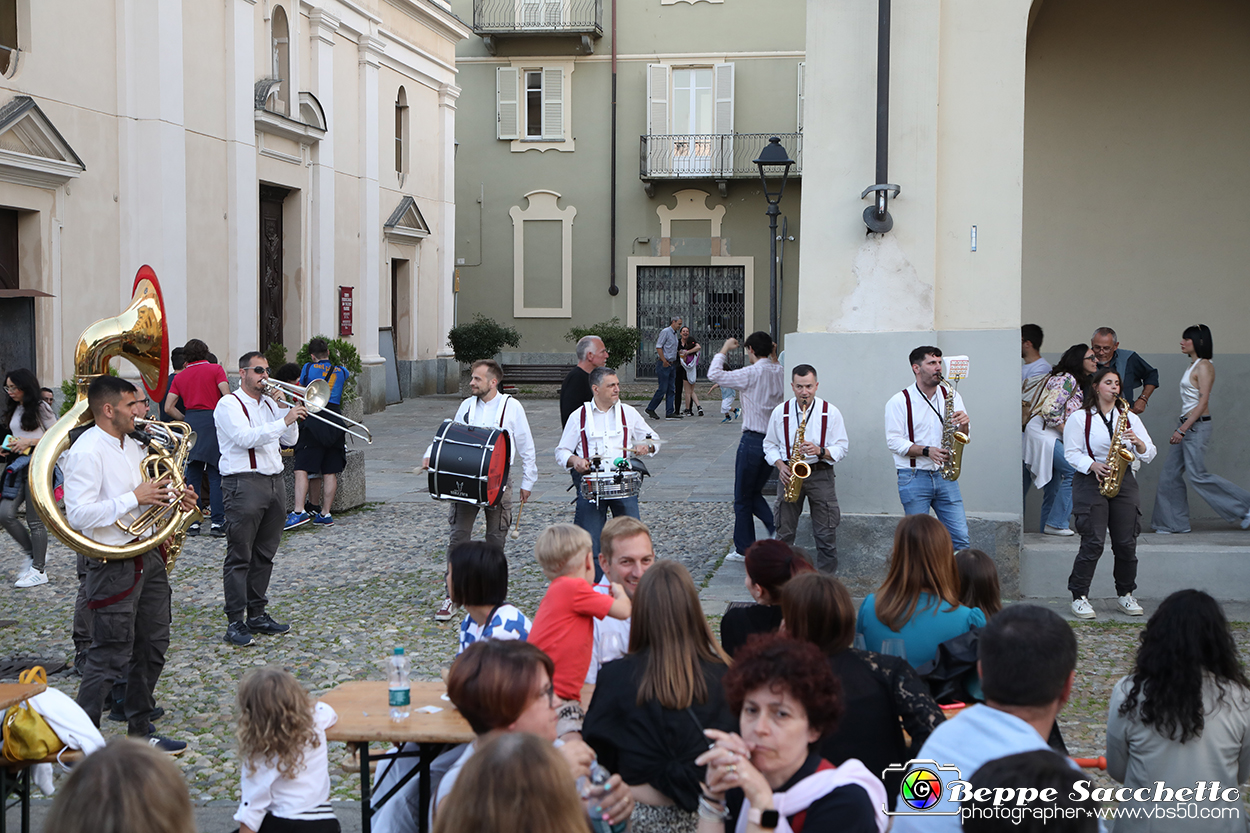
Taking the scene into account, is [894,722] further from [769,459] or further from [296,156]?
[296,156]

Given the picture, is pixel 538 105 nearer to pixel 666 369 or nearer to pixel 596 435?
pixel 666 369

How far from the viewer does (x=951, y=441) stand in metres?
7.11

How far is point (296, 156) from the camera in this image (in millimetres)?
18469

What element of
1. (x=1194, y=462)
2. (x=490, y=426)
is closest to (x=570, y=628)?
(x=490, y=426)

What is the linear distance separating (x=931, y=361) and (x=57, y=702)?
5.25 m

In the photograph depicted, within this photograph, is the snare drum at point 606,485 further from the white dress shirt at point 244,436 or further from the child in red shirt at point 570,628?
the child in red shirt at point 570,628

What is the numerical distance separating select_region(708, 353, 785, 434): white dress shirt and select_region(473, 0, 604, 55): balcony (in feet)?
65.5

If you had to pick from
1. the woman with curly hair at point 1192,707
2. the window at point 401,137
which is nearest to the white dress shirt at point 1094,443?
the woman with curly hair at point 1192,707

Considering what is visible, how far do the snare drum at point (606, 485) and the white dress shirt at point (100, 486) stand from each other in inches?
115

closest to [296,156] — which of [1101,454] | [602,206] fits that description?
[602,206]

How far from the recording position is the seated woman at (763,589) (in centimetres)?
389

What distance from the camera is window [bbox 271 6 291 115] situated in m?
17.9

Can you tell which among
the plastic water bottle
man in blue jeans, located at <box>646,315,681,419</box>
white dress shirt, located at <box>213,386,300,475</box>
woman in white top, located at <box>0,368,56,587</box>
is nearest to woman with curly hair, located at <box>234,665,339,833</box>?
the plastic water bottle

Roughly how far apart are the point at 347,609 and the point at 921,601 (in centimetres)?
472
